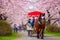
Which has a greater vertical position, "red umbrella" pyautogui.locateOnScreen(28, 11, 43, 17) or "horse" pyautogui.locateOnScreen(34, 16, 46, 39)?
"red umbrella" pyautogui.locateOnScreen(28, 11, 43, 17)

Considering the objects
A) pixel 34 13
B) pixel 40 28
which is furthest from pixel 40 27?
pixel 34 13

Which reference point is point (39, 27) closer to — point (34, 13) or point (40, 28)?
point (40, 28)

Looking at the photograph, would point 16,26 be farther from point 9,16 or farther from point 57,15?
point 57,15

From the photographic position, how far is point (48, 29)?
278cm

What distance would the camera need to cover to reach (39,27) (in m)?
2.75

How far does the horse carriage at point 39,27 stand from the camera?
8.87 ft

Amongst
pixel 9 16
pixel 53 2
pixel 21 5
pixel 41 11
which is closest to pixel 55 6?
pixel 53 2

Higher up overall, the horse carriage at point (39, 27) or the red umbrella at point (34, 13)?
the red umbrella at point (34, 13)

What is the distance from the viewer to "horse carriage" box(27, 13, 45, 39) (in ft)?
8.87

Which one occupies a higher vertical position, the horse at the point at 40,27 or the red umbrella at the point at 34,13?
the red umbrella at the point at 34,13

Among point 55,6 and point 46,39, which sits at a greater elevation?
point 55,6

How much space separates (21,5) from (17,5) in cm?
6

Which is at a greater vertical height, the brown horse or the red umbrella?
the red umbrella

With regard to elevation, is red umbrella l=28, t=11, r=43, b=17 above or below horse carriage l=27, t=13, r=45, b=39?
above
